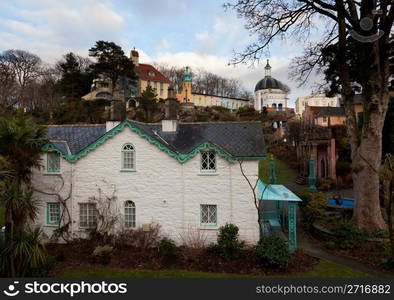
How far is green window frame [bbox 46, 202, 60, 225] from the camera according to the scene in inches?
645

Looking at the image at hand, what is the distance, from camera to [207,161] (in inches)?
605

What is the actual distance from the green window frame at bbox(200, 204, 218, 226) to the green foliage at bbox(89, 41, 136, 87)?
1874 inches

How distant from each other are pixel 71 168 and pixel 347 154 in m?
30.5

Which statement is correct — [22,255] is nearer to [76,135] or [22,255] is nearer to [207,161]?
[76,135]

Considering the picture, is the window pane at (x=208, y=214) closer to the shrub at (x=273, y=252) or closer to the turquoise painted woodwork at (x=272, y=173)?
the shrub at (x=273, y=252)

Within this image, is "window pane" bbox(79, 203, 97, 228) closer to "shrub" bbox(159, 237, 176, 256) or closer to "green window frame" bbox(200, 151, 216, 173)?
"shrub" bbox(159, 237, 176, 256)

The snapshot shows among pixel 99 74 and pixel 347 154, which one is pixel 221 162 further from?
pixel 99 74

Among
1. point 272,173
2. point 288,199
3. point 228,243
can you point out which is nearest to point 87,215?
point 228,243

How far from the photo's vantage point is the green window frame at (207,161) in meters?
15.3

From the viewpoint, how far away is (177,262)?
531 inches

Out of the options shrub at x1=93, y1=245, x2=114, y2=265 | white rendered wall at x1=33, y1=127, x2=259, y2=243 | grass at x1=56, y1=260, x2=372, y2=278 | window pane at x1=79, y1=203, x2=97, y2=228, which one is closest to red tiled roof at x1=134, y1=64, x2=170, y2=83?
white rendered wall at x1=33, y1=127, x2=259, y2=243

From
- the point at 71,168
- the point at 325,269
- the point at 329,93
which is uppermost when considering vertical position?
the point at 329,93

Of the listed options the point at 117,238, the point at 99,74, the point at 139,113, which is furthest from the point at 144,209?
the point at 99,74

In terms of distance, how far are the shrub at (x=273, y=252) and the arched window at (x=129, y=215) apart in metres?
6.57
